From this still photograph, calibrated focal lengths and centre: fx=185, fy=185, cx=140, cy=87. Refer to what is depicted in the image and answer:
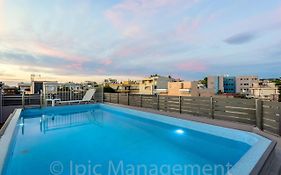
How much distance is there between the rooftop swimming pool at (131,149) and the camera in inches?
130

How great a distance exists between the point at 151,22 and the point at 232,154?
7.79 metres

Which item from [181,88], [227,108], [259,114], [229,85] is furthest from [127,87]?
[259,114]

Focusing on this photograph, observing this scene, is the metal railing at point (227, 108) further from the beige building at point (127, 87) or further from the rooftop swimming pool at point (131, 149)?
the beige building at point (127, 87)

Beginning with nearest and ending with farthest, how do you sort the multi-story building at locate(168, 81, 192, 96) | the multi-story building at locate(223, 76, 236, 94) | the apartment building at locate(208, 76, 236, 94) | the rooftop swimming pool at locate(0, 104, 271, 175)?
1. the rooftop swimming pool at locate(0, 104, 271, 175)
2. the multi-story building at locate(168, 81, 192, 96)
3. the apartment building at locate(208, 76, 236, 94)
4. the multi-story building at locate(223, 76, 236, 94)

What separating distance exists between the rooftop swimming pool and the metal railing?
2.30 ft

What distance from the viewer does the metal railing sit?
4.48m

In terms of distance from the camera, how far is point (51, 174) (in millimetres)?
3129

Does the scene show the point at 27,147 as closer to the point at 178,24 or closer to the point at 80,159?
the point at 80,159

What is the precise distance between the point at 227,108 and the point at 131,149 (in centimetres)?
353

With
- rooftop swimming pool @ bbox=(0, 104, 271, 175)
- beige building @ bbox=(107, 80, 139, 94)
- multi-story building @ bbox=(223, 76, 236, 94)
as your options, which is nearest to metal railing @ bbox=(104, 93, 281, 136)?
rooftop swimming pool @ bbox=(0, 104, 271, 175)

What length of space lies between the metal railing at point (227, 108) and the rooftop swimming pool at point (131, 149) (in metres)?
0.70

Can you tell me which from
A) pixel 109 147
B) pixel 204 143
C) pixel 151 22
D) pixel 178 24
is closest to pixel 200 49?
pixel 178 24

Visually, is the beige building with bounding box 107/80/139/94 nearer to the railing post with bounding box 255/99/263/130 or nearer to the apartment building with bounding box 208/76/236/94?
the apartment building with bounding box 208/76/236/94

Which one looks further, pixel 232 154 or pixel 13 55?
pixel 13 55
